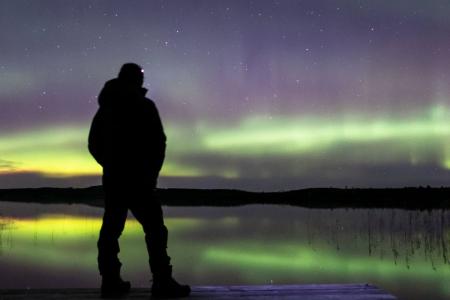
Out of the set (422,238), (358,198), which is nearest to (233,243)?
(422,238)

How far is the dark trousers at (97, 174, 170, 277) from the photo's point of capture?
4898mm

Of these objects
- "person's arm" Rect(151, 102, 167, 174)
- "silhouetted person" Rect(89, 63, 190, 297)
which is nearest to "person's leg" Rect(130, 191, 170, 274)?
"silhouetted person" Rect(89, 63, 190, 297)

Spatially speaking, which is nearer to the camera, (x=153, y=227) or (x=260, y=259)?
(x=153, y=227)

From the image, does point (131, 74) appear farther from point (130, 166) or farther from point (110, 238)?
point (110, 238)

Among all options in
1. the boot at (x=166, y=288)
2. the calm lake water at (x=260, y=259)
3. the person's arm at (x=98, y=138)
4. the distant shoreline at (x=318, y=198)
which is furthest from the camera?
the distant shoreline at (x=318, y=198)

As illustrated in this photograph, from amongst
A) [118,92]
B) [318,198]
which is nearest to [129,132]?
[118,92]

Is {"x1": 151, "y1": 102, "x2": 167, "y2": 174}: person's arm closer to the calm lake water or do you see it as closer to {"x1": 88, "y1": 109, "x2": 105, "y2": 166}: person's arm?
{"x1": 88, "y1": 109, "x2": 105, "y2": 166}: person's arm

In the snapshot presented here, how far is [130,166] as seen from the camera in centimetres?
491

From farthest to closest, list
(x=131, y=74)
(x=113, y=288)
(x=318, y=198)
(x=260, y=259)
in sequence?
(x=318, y=198)
(x=260, y=259)
(x=113, y=288)
(x=131, y=74)

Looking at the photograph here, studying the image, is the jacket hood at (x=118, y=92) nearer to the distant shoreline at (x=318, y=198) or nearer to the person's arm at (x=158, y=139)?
the person's arm at (x=158, y=139)

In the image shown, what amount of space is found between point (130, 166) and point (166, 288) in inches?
45.2

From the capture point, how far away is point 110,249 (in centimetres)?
496

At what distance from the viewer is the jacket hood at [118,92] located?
4.86 m

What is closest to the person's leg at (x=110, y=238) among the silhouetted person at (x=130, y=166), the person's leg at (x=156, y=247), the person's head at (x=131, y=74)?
the silhouetted person at (x=130, y=166)
